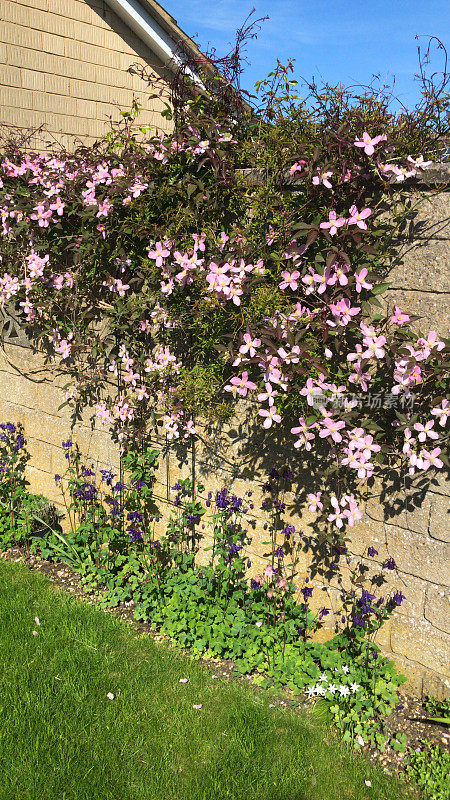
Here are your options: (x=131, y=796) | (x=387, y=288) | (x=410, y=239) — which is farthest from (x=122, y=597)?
(x=410, y=239)

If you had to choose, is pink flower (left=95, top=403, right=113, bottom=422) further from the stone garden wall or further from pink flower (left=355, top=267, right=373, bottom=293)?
pink flower (left=355, top=267, right=373, bottom=293)

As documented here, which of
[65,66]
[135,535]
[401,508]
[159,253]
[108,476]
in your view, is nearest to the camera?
[401,508]

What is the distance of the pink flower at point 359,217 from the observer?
255 cm

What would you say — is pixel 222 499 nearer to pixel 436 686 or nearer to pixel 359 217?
pixel 436 686

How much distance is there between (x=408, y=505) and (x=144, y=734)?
5.04ft

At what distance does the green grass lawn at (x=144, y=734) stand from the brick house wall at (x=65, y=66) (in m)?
4.24

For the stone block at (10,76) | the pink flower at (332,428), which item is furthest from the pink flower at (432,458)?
the stone block at (10,76)

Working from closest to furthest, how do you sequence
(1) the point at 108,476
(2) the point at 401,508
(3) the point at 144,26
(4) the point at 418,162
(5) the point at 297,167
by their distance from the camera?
(4) the point at 418,162 < (5) the point at 297,167 < (2) the point at 401,508 < (1) the point at 108,476 < (3) the point at 144,26

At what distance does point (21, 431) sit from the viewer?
4875 mm

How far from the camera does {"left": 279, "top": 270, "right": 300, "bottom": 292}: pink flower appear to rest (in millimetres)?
2746

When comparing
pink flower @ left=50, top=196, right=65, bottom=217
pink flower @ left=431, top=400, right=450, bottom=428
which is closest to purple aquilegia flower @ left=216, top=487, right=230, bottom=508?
pink flower @ left=431, top=400, right=450, bottom=428

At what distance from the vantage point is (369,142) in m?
2.46

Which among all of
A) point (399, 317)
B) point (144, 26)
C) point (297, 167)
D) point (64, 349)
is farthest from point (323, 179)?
point (144, 26)

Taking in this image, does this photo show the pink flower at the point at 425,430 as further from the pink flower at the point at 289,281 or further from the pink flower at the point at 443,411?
the pink flower at the point at 289,281
